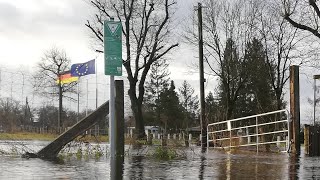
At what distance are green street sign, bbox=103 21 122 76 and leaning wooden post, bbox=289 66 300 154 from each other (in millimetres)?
8927

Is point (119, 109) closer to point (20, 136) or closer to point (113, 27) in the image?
point (113, 27)

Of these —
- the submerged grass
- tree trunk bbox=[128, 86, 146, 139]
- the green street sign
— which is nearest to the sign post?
the green street sign

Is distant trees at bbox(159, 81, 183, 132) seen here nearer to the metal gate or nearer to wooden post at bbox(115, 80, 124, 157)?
the metal gate

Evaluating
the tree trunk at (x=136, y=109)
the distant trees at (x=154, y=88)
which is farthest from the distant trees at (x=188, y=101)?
the tree trunk at (x=136, y=109)

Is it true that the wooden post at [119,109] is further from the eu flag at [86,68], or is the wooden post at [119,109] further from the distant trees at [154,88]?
the distant trees at [154,88]

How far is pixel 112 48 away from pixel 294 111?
9.14 meters

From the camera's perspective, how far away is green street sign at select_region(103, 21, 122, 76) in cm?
959

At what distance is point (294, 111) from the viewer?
16562 millimetres

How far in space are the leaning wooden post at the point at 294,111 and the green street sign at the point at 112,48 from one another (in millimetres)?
8927

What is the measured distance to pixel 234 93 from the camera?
4303cm

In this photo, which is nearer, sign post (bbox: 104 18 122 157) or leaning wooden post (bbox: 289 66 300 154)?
sign post (bbox: 104 18 122 157)

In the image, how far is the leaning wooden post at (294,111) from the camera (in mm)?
16531

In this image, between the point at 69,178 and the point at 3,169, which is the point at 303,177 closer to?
the point at 69,178

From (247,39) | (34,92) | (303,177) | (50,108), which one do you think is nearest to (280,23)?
(247,39)
